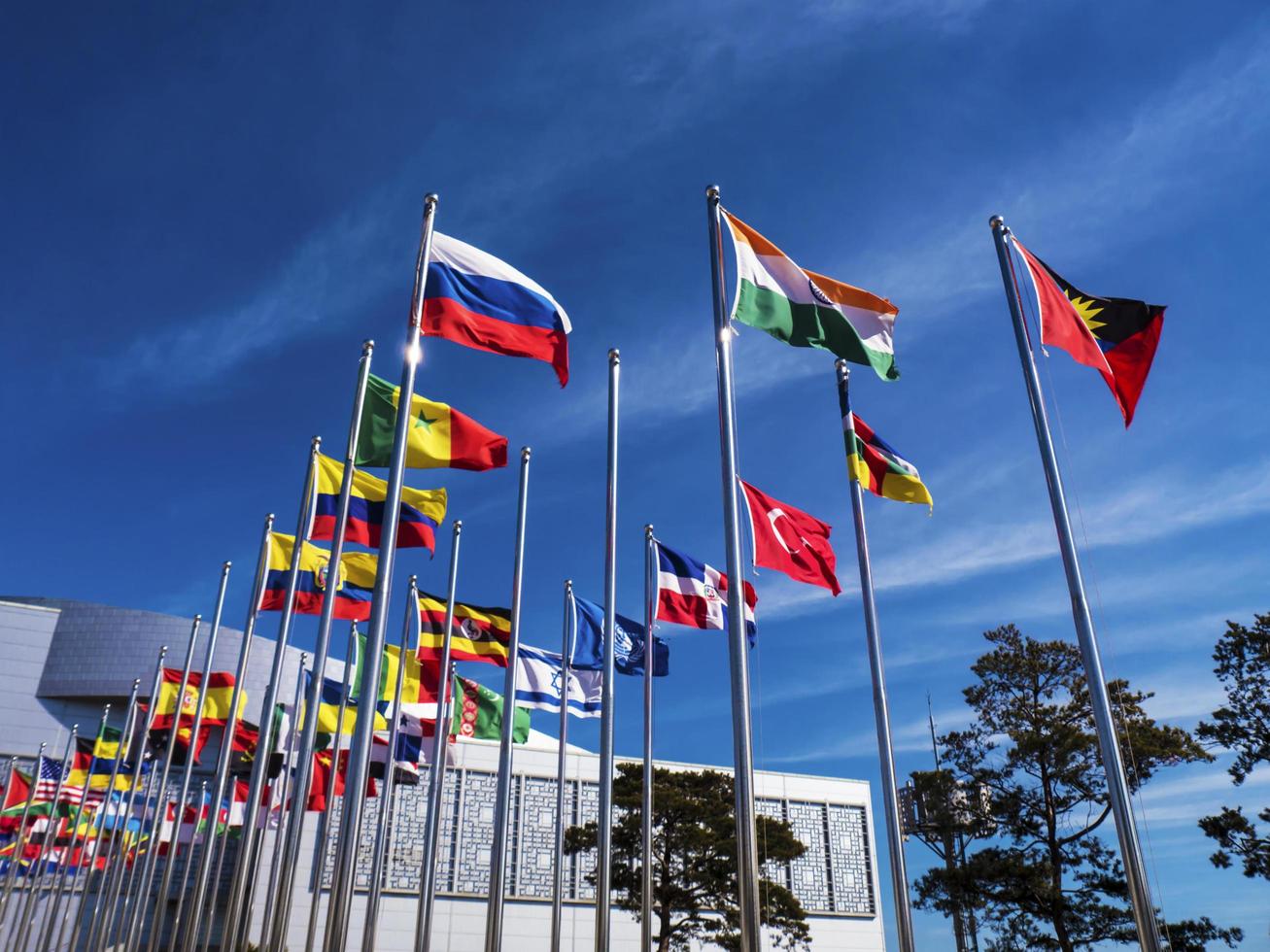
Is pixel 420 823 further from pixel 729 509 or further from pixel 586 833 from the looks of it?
pixel 729 509

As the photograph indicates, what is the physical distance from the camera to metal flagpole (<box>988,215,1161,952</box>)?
8.97 meters

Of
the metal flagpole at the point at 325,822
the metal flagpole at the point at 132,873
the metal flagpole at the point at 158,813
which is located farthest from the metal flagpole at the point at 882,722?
the metal flagpole at the point at 132,873

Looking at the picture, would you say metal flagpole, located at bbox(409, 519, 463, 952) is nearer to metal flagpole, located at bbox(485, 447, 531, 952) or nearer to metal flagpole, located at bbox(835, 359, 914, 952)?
metal flagpole, located at bbox(485, 447, 531, 952)

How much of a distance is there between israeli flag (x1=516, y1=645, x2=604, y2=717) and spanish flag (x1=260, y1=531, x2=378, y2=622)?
3.87 meters

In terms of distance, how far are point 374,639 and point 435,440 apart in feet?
16.0

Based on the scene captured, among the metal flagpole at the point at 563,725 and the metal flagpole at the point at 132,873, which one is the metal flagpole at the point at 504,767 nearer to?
the metal flagpole at the point at 563,725

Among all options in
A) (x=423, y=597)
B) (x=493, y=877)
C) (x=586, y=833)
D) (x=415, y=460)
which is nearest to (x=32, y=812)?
(x=586, y=833)

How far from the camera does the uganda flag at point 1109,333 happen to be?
12.4 m

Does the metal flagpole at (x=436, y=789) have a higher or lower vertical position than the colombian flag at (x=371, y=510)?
lower

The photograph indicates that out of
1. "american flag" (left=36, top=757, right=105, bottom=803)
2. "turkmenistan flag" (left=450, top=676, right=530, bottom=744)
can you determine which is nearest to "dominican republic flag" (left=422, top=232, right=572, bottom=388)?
"turkmenistan flag" (left=450, top=676, right=530, bottom=744)

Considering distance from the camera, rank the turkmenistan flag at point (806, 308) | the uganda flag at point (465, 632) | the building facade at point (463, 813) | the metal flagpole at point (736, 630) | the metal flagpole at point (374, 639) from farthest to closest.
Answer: the building facade at point (463, 813), the uganda flag at point (465, 632), the turkmenistan flag at point (806, 308), the metal flagpole at point (374, 639), the metal flagpole at point (736, 630)

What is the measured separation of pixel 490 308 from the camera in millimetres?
12812

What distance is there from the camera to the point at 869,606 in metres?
13.3

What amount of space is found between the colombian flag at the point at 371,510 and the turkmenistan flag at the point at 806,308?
7.71 m
